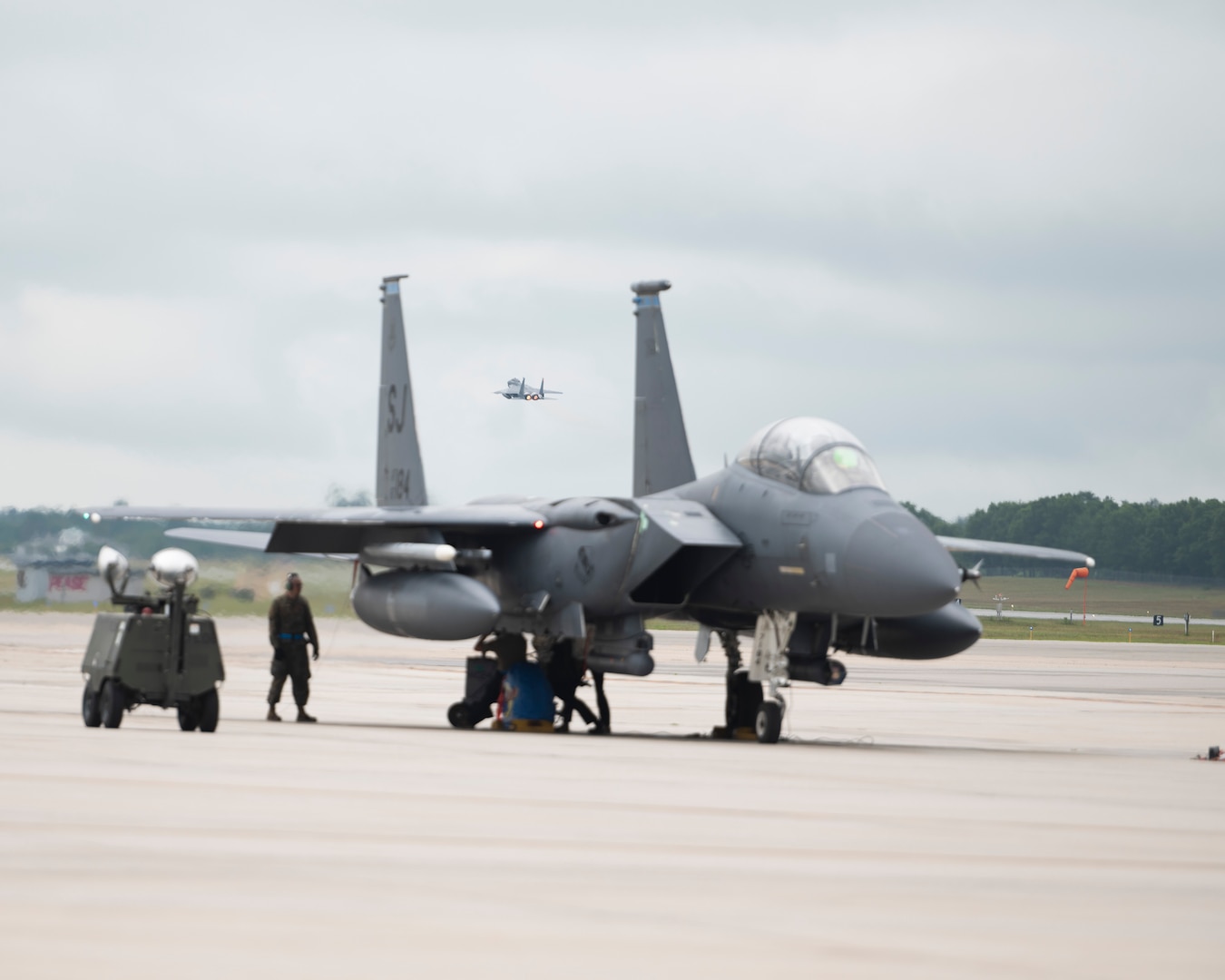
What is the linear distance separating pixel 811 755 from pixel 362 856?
8253mm

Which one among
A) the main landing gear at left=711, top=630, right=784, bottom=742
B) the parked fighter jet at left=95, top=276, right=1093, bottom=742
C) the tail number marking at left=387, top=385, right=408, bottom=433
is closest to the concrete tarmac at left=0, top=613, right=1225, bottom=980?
the main landing gear at left=711, top=630, right=784, bottom=742

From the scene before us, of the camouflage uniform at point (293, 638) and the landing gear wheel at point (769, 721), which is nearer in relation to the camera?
the landing gear wheel at point (769, 721)

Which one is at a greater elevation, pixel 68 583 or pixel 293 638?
pixel 68 583

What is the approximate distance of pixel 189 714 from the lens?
16656mm

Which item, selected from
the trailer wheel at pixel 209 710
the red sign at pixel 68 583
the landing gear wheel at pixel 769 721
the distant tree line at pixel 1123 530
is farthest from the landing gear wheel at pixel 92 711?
the distant tree line at pixel 1123 530

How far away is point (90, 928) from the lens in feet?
19.3

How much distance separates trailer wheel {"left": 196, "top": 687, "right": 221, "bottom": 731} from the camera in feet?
54.0

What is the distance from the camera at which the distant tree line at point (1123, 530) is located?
125m

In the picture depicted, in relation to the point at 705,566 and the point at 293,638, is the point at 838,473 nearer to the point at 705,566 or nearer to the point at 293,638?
the point at 705,566

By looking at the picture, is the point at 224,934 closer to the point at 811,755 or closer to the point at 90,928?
the point at 90,928

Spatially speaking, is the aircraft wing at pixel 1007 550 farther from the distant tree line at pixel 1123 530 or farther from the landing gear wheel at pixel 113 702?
the distant tree line at pixel 1123 530

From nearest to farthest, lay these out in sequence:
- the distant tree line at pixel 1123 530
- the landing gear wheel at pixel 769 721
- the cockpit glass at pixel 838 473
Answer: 1. the cockpit glass at pixel 838 473
2. the landing gear wheel at pixel 769 721
3. the distant tree line at pixel 1123 530

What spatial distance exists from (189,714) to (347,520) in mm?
3509

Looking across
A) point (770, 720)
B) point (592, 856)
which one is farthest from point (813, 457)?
point (592, 856)
